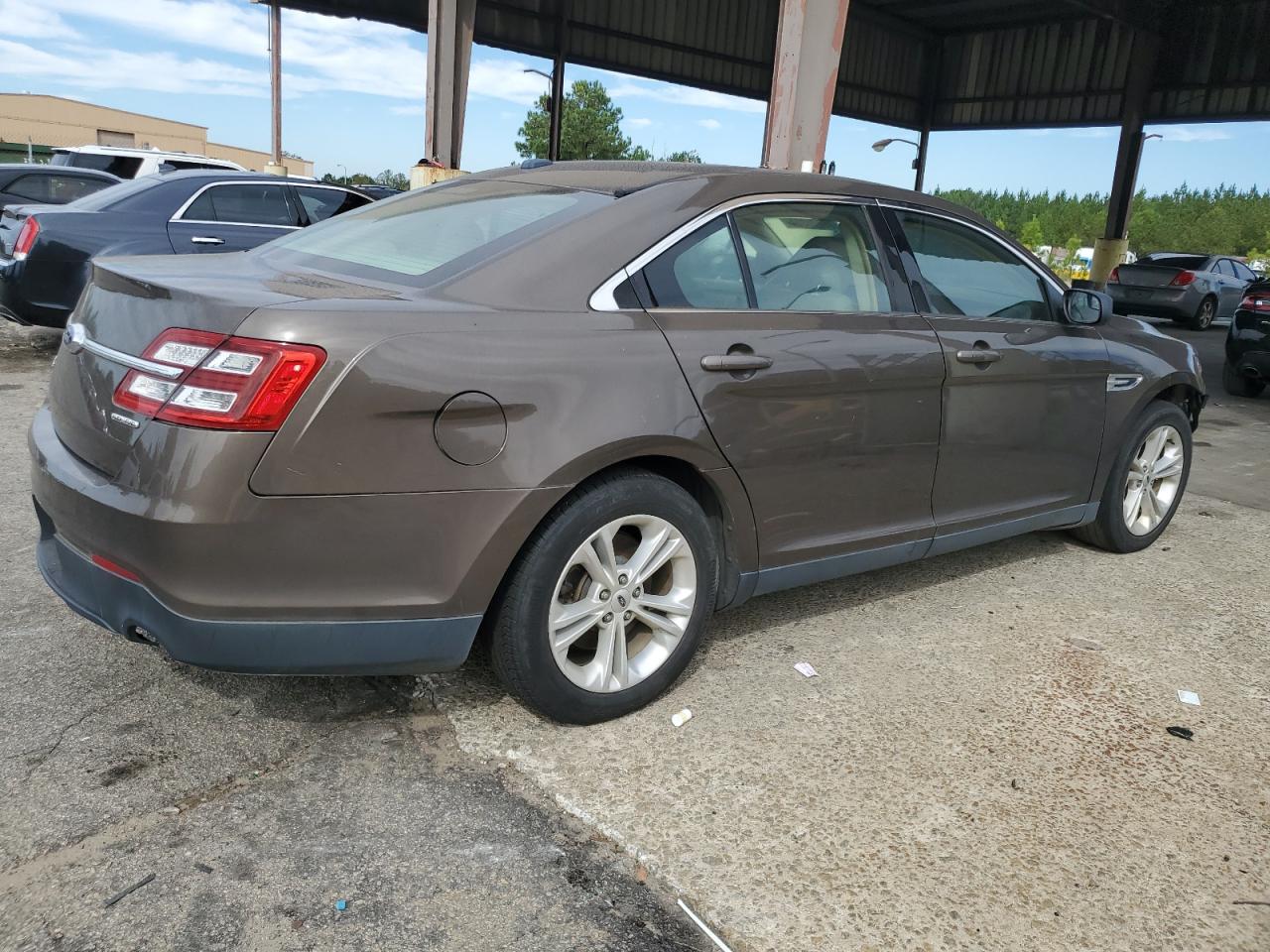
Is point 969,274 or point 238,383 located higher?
point 969,274

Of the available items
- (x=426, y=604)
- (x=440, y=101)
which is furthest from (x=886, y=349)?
(x=440, y=101)

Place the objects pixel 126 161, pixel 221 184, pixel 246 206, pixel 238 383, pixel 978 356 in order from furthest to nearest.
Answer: pixel 126 161 → pixel 246 206 → pixel 221 184 → pixel 978 356 → pixel 238 383

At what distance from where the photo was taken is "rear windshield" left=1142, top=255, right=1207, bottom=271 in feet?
65.6

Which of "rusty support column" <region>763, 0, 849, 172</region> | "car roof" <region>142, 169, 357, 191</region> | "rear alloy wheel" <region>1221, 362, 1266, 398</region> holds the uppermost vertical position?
"rusty support column" <region>763, 0, 849, 172</region>

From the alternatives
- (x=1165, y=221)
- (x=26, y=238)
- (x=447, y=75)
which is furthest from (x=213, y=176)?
(x=1165, y=221)

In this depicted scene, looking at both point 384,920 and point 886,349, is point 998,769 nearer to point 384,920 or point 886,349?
point 886,349

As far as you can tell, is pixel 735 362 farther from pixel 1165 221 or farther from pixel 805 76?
pixel 1165 221

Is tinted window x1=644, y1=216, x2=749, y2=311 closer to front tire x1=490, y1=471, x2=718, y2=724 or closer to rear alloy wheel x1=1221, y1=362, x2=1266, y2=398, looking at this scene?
front tire x1=490, y1=471, x2=718, y2=724

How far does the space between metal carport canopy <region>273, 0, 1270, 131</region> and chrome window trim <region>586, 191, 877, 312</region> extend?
23026mm

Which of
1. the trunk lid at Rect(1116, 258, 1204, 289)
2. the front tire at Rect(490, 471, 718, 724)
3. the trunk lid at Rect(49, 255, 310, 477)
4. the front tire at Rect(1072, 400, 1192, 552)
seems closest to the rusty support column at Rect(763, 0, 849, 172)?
the front tire at Rect(1072, 400, 1192, 552)

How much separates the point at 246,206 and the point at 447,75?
8005 mm

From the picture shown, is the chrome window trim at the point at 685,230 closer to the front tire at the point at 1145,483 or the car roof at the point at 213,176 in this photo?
the front tire at the point at 1145,483

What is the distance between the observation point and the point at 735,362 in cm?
288

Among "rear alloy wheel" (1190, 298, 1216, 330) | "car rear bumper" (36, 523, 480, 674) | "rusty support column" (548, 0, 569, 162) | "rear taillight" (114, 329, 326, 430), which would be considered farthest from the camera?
"rusty support column" (548, 0, 569, 162)
